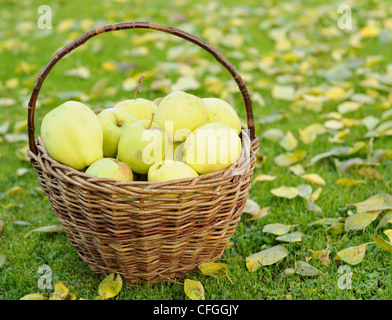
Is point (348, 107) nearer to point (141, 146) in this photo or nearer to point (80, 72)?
point (141, 146)

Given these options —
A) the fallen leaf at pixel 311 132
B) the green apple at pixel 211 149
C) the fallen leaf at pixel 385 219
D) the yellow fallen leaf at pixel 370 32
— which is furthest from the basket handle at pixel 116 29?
the yellow fallen leaf at pixel 370 32

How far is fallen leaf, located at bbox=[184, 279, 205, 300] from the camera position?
56.8 inches

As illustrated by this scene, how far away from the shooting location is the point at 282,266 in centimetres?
160

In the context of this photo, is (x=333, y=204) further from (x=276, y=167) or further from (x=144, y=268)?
(x=144, y=268)

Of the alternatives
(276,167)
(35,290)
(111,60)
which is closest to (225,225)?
(35,290)

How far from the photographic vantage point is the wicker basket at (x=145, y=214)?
1.29m

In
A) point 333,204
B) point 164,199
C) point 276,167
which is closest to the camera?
point 164,199

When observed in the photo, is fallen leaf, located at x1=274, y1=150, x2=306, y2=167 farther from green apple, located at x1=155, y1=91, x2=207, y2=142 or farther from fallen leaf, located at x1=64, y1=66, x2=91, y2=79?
fallen leaf, located at x1=64, y1=66, x2=91, y2=79

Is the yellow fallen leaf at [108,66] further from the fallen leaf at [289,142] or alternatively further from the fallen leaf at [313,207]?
the fallen leaf at [313,207]

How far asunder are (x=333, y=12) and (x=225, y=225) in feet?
11.0

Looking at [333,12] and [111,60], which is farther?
[333,12]

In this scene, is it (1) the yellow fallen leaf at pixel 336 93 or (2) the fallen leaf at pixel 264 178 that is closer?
(2) the fallen leaf at pixel 264 178
